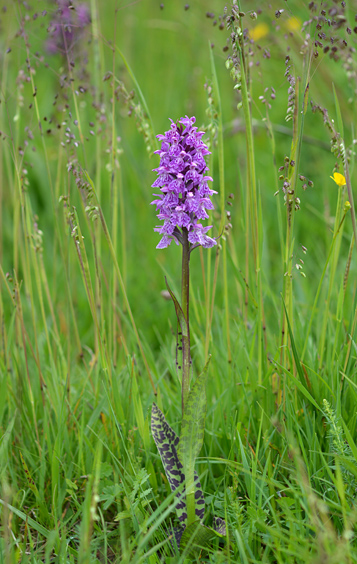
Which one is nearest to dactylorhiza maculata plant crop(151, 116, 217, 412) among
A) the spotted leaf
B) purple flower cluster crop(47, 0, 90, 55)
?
the spotted leaf

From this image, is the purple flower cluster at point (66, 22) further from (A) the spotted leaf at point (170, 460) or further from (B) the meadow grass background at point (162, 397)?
(A) the spotted leaf at point (170, 460)

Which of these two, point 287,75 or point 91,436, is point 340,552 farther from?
point 287,75

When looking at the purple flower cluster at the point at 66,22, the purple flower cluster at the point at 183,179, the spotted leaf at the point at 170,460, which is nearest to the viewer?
the purple flower cluster at the point at 183,179

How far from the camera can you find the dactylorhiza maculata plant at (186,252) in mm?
1219

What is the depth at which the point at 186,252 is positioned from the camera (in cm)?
127

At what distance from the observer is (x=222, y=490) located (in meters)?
1.52

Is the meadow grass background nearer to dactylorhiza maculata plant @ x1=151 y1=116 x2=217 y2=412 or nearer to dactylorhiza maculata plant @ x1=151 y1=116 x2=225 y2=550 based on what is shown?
dactylorhiza maculata plant @ x1=151 y1=116 x2=225 y2=550

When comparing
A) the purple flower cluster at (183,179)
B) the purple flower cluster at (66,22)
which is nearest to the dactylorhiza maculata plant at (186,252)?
the purple flower cluster at (183,179)

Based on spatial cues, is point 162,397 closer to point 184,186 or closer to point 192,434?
point 192,434

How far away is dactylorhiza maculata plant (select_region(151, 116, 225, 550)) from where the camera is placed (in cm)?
122

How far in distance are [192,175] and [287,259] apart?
18.4 inches

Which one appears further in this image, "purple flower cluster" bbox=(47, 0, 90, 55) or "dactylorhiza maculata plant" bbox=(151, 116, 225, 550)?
"purple flower cluster" bbox=(47, 0, 90, 55)

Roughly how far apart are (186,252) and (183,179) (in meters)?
0.19

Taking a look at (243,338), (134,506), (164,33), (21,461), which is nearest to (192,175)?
(243,338)
